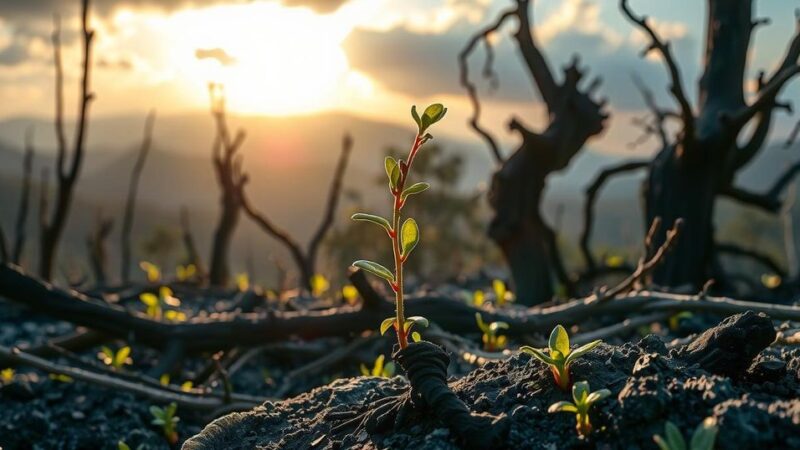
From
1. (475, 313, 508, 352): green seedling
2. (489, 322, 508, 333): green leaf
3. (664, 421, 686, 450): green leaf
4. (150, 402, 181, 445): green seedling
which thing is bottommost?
(150, 402, 181, 445): green seedling

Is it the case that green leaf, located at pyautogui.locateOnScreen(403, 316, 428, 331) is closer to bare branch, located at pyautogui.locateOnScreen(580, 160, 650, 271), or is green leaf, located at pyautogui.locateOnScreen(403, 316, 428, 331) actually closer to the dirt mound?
the dirt mound

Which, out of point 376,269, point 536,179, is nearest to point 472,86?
point 536,179

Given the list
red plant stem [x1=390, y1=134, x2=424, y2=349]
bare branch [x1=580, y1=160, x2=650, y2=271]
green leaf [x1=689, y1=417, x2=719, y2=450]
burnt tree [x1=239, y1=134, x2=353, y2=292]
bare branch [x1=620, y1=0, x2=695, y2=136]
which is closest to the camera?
green leaf [x1=689, y1=417, x2=719, y2=450]

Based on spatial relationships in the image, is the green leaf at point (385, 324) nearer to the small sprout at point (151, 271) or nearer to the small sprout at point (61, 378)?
the small sprout at point (61, 378)

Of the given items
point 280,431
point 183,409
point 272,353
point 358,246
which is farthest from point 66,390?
point 358,246

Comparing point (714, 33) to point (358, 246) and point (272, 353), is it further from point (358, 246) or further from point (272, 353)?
point (358, 246)

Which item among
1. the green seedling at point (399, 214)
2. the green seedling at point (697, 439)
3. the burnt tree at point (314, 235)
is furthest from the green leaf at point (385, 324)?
the burnt tree at point (314, 235)

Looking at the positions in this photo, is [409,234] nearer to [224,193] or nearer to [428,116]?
[428,116]

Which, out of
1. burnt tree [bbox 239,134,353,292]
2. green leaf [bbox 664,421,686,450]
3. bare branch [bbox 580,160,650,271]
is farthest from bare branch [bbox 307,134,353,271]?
green leaf [bbox 664,421,686,450]

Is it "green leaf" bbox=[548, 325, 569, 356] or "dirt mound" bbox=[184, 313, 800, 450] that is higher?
"green leaf" bbox=[548, 325, 569, 356]
